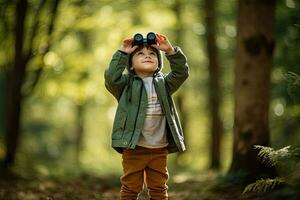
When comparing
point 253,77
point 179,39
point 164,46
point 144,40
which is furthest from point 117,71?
point 179,39

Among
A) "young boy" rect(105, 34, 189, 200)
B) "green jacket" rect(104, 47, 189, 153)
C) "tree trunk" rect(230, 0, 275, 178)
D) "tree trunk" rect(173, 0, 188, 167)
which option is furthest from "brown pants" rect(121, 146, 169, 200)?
"tree trunk" rect(173, 0, 188, 167)

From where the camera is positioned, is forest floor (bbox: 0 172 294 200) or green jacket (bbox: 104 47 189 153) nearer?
green jacket (bbox: 104 47 189 153)

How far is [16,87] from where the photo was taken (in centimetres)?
968

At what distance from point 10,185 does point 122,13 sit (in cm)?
667

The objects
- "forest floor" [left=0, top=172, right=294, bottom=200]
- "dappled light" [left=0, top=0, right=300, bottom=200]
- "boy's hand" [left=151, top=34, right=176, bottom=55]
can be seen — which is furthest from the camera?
"dappled light" [left=0, top=0, right=300, bottom=200]

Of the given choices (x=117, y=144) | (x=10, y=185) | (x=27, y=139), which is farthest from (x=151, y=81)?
(x=27, y=139)

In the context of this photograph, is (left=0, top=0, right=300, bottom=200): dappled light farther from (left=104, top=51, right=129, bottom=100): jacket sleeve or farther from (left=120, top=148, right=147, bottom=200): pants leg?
(left=120, top=148, right=147, bottom=200): pants leg

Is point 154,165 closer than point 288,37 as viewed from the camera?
Yes

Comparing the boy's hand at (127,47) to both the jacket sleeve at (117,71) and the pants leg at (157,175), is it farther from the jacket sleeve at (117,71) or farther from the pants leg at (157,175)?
the pants leg at (157,175)

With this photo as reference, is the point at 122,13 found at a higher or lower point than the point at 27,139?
higher

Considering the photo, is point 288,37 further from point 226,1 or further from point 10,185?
point 10,185

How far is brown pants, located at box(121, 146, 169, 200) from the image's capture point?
16.9ft

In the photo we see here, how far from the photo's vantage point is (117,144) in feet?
16.6

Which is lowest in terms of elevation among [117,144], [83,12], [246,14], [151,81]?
[117,144]
